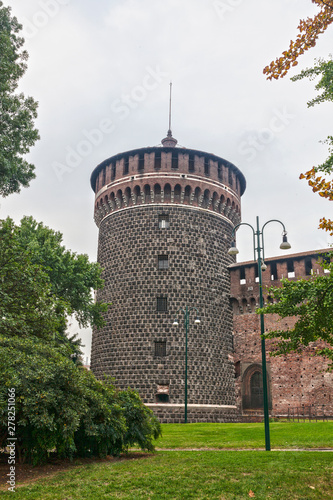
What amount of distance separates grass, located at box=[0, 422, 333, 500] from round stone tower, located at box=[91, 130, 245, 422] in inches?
624

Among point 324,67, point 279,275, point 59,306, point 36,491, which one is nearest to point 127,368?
point 279,275

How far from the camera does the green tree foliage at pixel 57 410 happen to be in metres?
10.4

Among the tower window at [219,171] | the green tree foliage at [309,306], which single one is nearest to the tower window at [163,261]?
the tower window at [219,171]

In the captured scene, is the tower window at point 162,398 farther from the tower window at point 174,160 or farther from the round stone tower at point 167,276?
the tower window at point 174,160

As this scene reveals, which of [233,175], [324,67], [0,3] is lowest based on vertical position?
[324,67]

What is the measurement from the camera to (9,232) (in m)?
12.5

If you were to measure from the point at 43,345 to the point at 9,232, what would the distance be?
3266 mm

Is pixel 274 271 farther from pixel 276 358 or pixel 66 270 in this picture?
pixel 66 270

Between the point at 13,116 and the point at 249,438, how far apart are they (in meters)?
14.6

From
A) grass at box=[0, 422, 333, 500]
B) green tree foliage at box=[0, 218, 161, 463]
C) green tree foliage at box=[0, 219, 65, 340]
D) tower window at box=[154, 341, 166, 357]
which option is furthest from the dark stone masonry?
green tree foliage at box=[0, 219, 65, 340]

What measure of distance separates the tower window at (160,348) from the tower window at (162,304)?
222 centimetres

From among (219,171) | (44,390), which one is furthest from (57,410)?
(219,171)

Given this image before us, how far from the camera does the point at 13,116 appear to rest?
15.6 meters

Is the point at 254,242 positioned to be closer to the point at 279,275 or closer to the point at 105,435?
the point at 105,435
